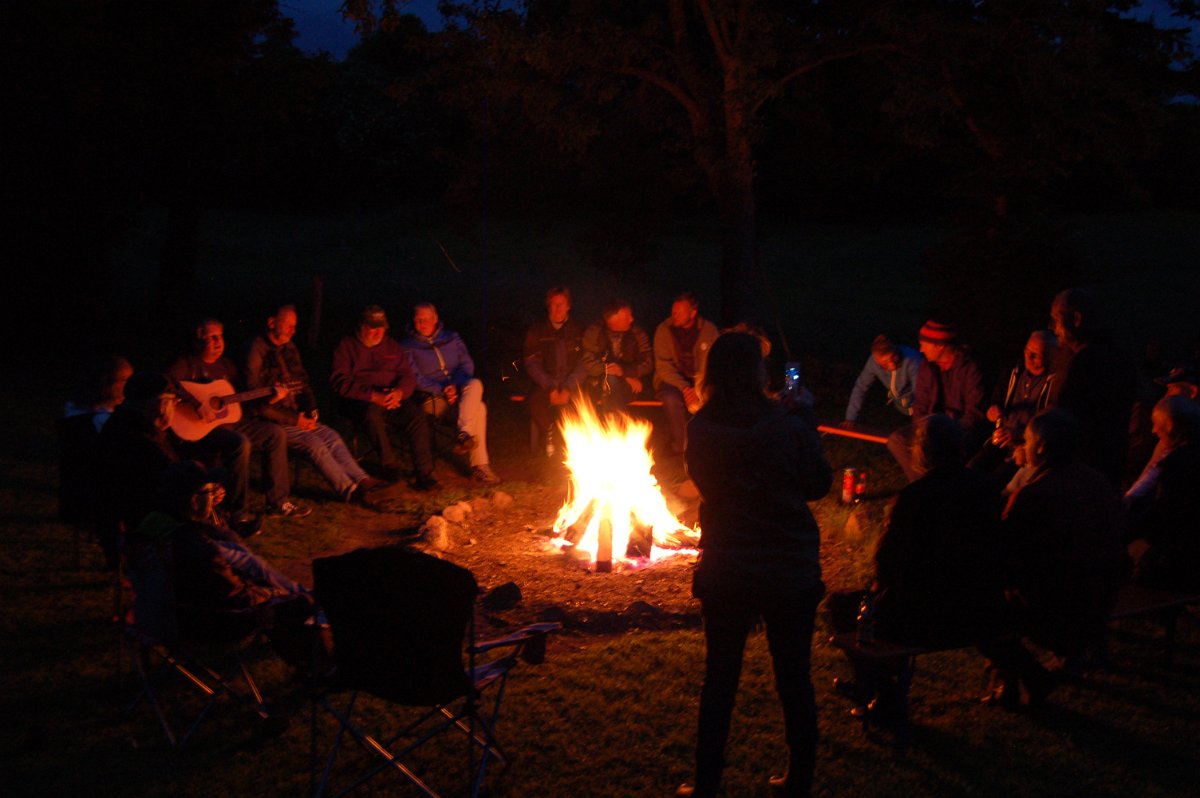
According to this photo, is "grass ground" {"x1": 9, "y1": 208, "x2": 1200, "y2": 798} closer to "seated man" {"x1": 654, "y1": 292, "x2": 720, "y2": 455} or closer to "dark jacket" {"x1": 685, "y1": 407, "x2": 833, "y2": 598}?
"dark jacket" {"x1": 685, "y1": 407, "x2": 833, "y2": 598}

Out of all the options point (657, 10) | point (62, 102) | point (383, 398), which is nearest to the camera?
point (383, 398)

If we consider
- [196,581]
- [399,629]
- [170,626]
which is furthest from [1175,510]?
[170,626]

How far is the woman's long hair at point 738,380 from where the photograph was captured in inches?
140

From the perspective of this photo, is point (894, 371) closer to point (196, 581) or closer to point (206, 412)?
point (206, 412)

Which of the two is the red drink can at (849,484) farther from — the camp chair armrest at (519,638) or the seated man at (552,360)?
the camp chair armrest at (519,638)

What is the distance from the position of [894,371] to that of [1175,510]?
3128 mm

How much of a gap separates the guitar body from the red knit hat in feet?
15.9

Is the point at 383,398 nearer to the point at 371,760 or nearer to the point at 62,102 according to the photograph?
the point at 371,760

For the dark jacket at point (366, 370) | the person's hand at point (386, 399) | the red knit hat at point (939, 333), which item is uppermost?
the red knit hat at point (939, 333)

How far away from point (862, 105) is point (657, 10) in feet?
8.99

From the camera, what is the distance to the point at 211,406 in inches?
296

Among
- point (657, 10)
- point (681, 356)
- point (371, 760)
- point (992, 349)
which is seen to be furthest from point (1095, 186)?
point (371, 760)

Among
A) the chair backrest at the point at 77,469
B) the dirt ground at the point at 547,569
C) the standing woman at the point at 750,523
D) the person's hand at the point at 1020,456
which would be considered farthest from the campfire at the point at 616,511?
the standing woman at the point at 750,523

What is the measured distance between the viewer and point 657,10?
12461 millimetres
